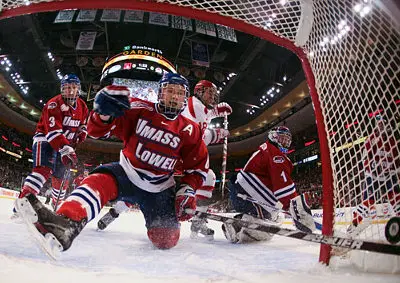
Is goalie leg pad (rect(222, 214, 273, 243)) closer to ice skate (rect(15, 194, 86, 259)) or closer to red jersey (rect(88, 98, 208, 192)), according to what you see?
red jersey (rect(88, 98, 208, 192))

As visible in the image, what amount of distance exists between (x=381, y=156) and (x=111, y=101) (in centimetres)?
125

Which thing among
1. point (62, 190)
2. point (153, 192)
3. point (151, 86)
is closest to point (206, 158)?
point (153, 192)

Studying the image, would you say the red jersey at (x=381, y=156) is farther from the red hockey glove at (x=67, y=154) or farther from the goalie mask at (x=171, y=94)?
the red hockey glove at (x=67, y=154)

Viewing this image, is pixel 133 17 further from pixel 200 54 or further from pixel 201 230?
pixel 201 230

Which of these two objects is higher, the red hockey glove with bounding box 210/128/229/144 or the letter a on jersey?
the red hockey glove with bounding box 210/128/229/144

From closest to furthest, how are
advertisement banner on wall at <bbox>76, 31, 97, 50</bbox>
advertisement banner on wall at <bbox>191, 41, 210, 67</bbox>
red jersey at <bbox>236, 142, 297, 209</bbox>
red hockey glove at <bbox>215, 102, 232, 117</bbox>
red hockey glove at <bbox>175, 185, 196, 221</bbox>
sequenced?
red hockey glove at <bbox>175, 185, 196, 221</bbox> < red jersey at <bbox>236, 142, 297, 209</bbox> < red hockey glove at <bbox>215, 102, 232, 117</bbox> < advertisement banner on wall at <bbox>191, 41, 210, 67</bbox> < advertisement banner on wall at <bbox>76, 31, 97, 50</bbox>

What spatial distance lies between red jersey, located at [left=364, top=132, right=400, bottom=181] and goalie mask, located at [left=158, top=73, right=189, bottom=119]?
984 mm

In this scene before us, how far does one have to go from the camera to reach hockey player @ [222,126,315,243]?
2600 mm

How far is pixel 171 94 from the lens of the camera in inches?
71.7

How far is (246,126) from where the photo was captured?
1823 cm

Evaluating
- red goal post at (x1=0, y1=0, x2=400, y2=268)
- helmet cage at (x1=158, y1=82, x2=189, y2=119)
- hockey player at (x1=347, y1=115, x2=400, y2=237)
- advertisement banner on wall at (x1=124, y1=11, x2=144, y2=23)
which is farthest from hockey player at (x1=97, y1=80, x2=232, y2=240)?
advertisement banner on wall at (x1=124, y1=11, x2=144, y2=23)

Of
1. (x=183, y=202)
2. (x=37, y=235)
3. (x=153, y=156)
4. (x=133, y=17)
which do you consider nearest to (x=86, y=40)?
(x=133, y=17)

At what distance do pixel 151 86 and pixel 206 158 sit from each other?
1060 cm

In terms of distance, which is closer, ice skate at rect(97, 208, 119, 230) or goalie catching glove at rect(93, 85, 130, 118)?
goalie catching glove at rect(93, 85, 130, 118)
